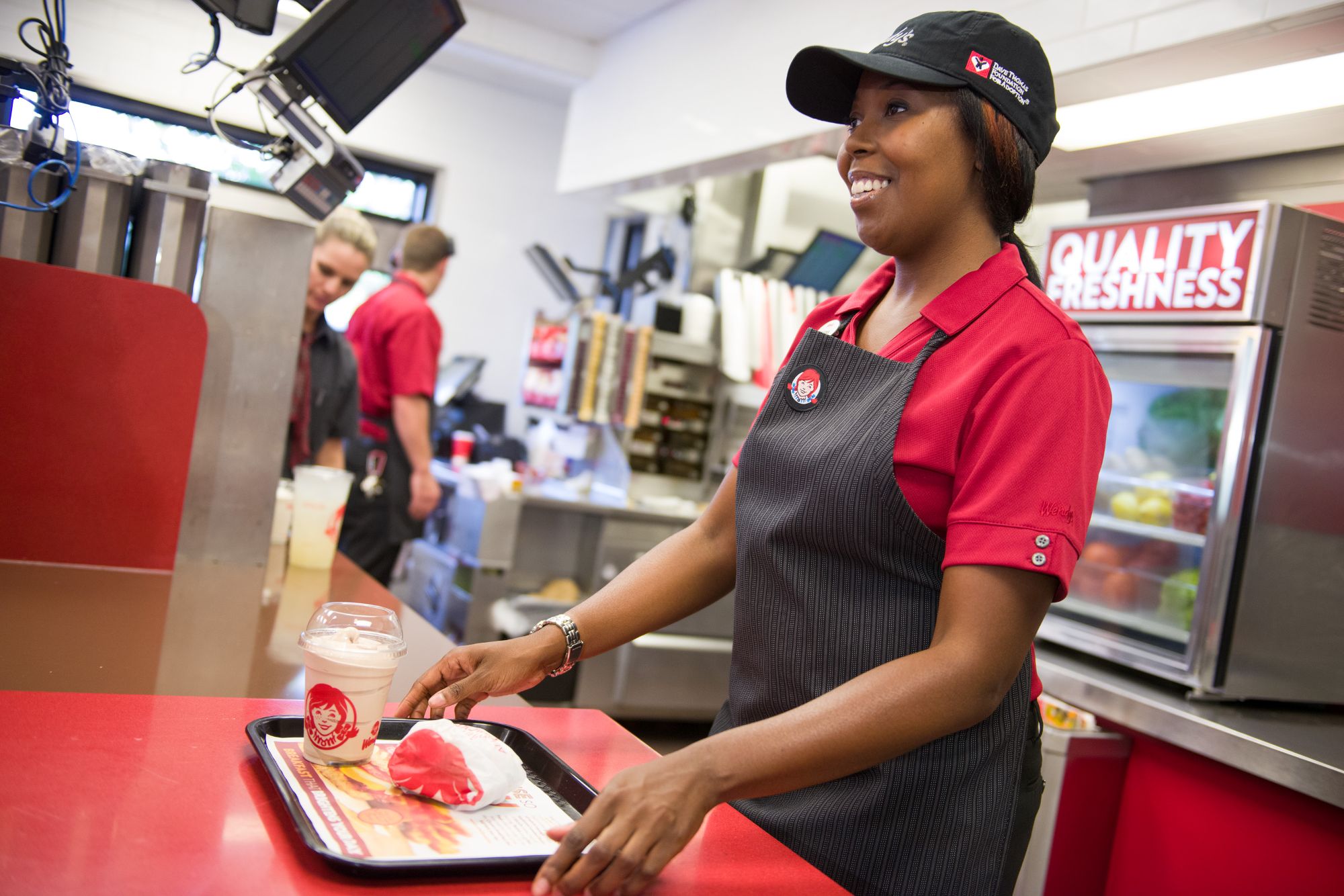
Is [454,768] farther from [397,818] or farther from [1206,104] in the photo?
[1206,104]

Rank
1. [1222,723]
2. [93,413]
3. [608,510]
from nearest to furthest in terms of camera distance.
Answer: [93,413] < [1222,723] < [608,510]

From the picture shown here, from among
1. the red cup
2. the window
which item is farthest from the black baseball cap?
the window

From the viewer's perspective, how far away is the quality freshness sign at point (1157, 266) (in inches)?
104

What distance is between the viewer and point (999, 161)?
4.06ft

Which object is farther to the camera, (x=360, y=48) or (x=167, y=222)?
(x=360, y=48)

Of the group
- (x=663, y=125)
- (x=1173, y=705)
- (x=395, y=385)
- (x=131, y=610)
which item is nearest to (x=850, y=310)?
(x=131, y=610)

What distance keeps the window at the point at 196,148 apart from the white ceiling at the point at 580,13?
5.56 feet

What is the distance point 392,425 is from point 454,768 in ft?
11.1

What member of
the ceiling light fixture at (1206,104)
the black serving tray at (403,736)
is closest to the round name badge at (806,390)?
the black serving tray at (403,736)

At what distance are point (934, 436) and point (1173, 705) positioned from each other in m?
1.78

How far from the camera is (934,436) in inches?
44.7

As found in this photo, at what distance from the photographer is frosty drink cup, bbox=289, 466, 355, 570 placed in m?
2.23

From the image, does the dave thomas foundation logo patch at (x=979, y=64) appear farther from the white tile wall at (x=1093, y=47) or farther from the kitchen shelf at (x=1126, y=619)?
the kitchen shelf at (x=1126, y=619)

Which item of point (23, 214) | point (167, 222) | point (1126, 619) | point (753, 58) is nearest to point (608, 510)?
point (753, 58)
